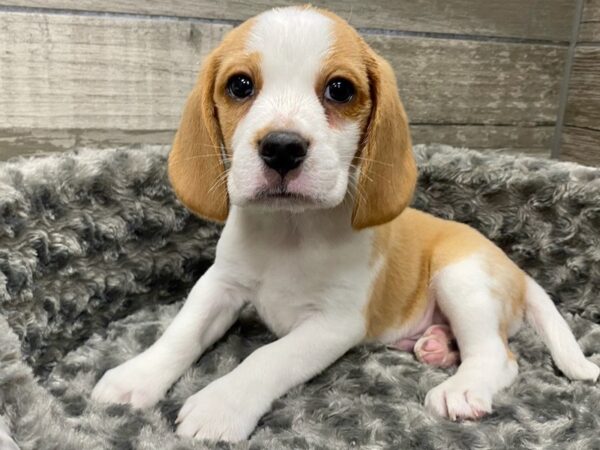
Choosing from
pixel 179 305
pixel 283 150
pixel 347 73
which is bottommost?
pixel 179 305

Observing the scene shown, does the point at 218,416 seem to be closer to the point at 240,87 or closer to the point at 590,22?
the point at 240,87

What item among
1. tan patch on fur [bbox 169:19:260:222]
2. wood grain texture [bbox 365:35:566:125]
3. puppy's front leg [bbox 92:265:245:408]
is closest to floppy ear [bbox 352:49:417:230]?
tan patch on fur [bbox 169:19:260:222]

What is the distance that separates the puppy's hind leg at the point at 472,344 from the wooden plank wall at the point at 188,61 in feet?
3.59

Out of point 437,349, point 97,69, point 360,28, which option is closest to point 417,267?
point 437,349

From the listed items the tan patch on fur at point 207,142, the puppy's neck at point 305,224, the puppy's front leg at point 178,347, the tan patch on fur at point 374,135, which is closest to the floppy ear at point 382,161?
the tan patch on fur at point 374,135

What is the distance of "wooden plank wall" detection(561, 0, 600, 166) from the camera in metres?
2.76

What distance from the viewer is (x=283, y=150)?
1229 millimetres

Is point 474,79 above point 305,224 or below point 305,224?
above

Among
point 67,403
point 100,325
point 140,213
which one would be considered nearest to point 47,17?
point 140,213

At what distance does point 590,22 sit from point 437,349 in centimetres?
181

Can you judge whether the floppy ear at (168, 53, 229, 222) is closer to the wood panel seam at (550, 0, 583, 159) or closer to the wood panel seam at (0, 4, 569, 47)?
the wood panel seam at (0, 4, 569, 47)

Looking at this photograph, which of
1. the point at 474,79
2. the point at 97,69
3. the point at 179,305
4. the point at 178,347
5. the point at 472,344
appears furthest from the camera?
the point at 474,79

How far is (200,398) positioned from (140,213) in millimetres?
753

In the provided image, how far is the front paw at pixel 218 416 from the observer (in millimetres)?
1334
